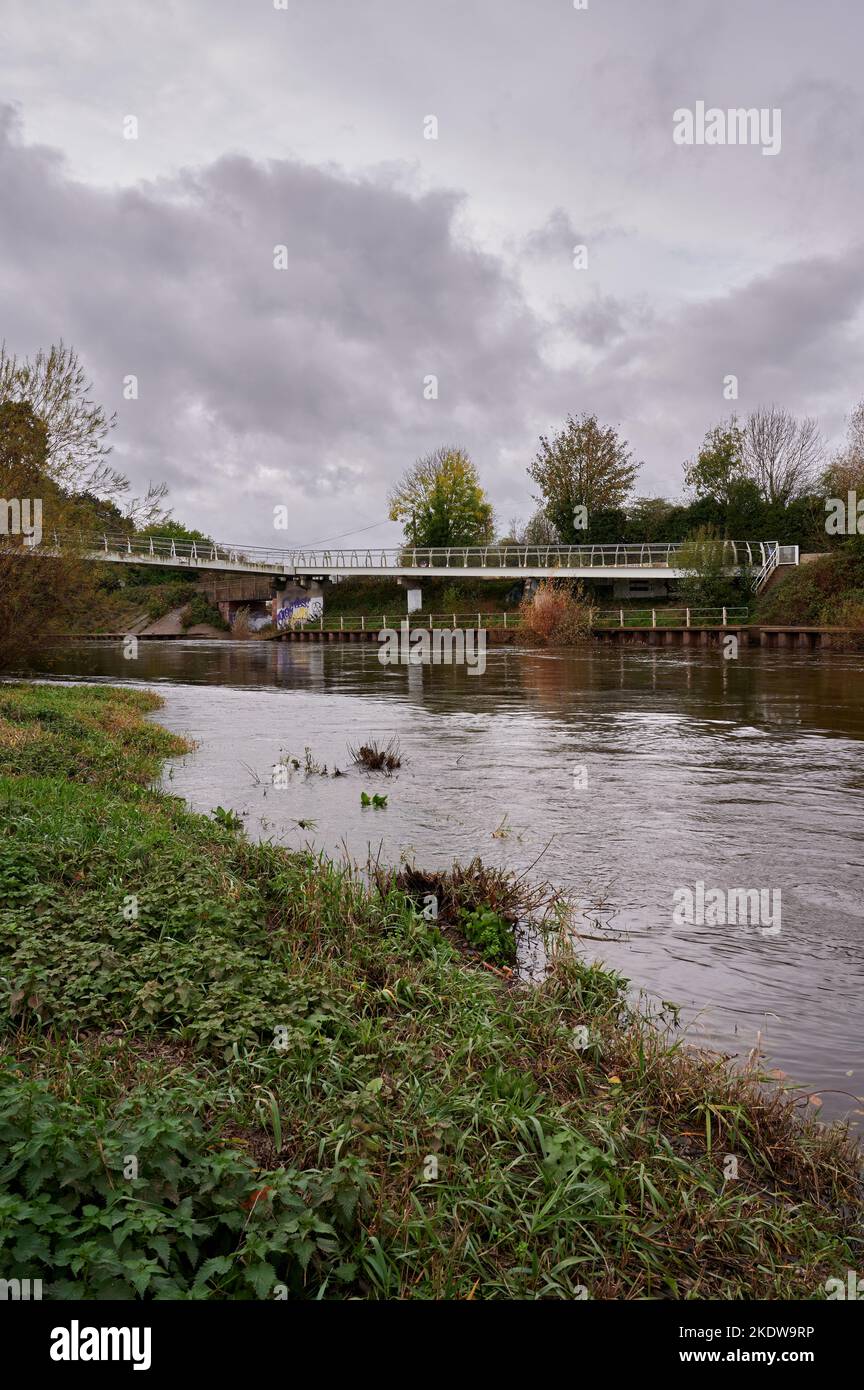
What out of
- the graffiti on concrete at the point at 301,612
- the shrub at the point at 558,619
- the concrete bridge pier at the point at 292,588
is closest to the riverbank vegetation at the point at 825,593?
the shrub at the point at 558,619

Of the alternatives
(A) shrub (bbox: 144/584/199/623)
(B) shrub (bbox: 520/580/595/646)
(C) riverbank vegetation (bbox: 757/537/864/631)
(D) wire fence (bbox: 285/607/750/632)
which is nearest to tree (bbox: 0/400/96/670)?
(B) shrub (bbox: 520/580/595/646)

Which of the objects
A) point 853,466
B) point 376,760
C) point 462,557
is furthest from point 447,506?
point 376,760

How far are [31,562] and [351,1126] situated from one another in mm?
20175

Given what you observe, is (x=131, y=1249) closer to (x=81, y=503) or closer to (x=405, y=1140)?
A: (x=405, y=1140)

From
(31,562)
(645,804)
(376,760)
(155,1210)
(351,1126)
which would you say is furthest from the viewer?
(31,562)

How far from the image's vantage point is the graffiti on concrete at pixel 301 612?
74.8 meters

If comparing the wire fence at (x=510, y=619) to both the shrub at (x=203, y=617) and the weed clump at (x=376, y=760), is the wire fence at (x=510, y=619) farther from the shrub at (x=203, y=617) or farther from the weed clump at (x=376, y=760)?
the weed clump at (x=376, y=760)

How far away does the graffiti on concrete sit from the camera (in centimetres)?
7481

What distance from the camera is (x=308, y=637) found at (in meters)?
66.7

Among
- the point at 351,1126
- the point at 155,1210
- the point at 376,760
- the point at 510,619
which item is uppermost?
the point at 510,619

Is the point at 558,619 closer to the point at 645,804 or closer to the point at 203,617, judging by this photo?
the point at 645,804

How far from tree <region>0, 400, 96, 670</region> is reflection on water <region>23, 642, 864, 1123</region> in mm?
3608

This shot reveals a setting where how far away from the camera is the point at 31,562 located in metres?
21.4

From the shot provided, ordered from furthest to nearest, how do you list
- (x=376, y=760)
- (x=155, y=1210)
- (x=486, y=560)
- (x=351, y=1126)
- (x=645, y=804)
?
(x=486, y=560) → (x=376, y=760) → (x=645, y=804) → (x=351, y=1126) → (x=155, y=1210)
